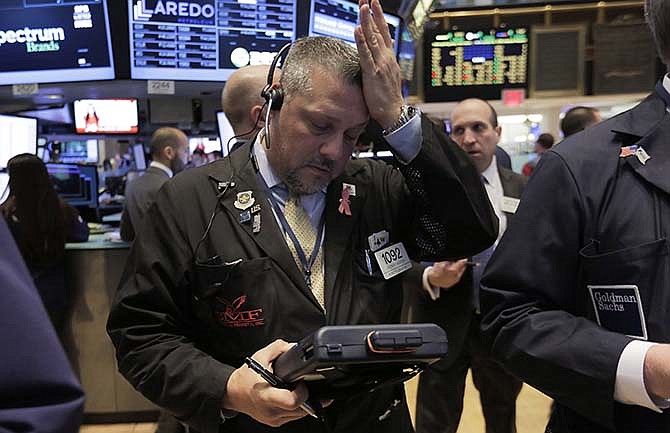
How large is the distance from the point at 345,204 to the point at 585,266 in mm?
526

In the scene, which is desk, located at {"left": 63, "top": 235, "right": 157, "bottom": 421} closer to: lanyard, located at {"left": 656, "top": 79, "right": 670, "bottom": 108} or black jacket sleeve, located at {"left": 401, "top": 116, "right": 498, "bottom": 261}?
black jacket sleeve, located at {"left": 401, "top": 116, "right": 498, "bottom": 261}

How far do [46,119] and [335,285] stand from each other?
15.1 feet

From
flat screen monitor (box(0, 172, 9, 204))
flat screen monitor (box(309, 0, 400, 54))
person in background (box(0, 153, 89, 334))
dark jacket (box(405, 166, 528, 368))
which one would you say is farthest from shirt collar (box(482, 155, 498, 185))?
flat screen monitor (box(0, 172, 9, 204))

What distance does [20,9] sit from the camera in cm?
306

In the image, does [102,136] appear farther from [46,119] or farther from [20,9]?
[20,9]

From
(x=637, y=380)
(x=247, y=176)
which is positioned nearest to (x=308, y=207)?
(x=247, y=176)

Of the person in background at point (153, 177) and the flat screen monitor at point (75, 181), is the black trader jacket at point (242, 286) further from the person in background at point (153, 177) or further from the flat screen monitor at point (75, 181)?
the flat screen monitor at point (75, 181)

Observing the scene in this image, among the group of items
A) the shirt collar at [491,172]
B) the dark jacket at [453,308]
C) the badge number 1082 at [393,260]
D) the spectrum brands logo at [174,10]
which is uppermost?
the spectrum brands logo at [174,10]

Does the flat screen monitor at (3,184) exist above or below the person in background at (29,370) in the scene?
below

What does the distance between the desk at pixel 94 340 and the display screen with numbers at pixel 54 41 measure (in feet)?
3.75

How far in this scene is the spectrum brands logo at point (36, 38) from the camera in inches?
121

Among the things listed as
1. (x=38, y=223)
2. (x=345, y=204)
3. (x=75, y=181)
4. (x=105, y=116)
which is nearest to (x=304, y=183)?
(x=345, y=204)

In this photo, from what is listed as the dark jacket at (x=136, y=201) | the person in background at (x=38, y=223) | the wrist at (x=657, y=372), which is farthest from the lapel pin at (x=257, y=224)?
the person in background at (x=38, y=223)

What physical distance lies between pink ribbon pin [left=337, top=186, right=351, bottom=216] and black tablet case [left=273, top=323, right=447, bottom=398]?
16.8 inches
